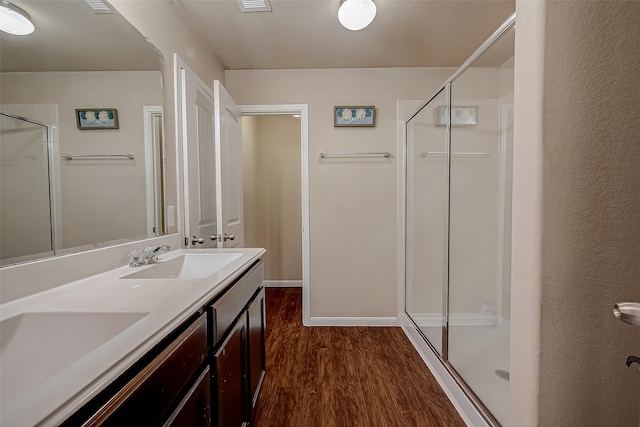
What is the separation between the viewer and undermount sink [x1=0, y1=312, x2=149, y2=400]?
2.08ft

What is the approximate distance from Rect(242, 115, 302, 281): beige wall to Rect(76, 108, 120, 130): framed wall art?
2.60m

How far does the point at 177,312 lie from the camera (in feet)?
2.19

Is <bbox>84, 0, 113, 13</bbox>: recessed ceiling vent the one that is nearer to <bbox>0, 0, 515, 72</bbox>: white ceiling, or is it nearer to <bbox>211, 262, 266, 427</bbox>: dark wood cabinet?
<bbox>0, 0, 515, 72</bbox>: white ceiling

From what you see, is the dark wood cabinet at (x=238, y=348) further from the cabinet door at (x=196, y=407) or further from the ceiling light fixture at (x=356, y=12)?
the ceiling light fixture at (x=356, y=12)

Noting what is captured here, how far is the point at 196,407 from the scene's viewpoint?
30.8 inches

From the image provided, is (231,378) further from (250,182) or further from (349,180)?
(250,182)

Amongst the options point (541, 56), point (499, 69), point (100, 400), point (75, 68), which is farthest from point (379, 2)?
point (100, 400)

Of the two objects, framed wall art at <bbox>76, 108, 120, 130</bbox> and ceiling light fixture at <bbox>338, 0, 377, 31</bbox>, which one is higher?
ceiling light fixture at <bbox>338, 0, 377, 31</bbox>

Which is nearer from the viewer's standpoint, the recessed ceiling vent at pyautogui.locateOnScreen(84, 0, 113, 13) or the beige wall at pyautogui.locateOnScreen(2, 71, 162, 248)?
the beige wall at pyautogui.locateOnScreen(2, 71, 162, 248)

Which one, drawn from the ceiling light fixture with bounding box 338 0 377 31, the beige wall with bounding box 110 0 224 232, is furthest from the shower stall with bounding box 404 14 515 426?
the beige wall with bounding box 110 0 224 232

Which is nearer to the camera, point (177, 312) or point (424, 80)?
point (177, 312)

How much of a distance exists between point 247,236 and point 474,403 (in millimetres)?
3050

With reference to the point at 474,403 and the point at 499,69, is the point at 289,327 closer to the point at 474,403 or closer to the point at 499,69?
the point at 474,403

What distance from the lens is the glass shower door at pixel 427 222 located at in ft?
6.74
